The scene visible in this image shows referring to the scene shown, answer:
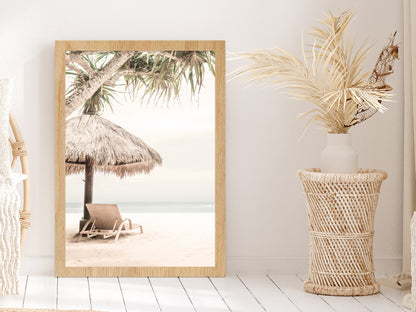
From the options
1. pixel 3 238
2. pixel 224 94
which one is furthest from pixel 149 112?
pixel 3 238

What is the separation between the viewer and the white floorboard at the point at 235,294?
2684 mm

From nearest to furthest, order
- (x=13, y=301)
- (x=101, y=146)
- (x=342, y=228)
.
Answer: (x=13, y=301) < (x=342, y=228) < (x=101, y=146)

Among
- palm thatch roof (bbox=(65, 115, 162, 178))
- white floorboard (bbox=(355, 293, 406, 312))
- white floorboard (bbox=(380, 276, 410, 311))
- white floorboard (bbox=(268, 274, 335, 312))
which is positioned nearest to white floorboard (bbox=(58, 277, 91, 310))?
palm thatch roof (bbox=(65, 115, 162, 178))

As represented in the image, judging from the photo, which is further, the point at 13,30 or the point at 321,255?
the point at 13,30

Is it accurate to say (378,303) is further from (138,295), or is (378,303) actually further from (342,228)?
(138,295)

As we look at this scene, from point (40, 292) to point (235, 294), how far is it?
0.83 m

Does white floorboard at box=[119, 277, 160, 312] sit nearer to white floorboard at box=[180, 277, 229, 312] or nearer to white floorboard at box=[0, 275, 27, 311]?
white floorboard at box=[180, 277, 229, 312]

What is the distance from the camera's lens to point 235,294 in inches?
114

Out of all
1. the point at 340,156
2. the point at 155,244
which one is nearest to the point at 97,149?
the point at 155,244

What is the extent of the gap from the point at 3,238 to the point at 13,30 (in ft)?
3.53

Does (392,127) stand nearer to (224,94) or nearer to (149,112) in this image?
(224,94)

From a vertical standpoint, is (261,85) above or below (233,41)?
below

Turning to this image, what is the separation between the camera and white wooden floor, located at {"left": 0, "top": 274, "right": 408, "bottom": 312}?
2.68 metres

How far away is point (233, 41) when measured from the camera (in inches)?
127
